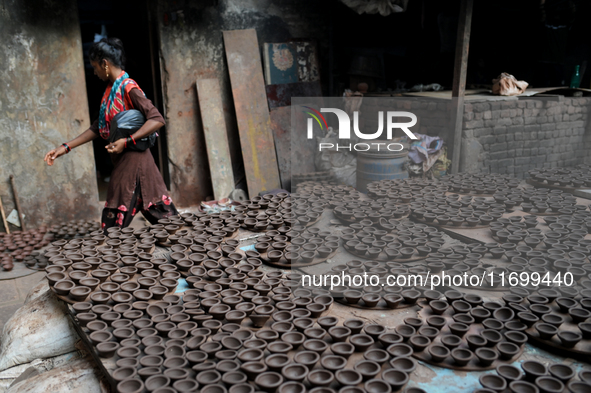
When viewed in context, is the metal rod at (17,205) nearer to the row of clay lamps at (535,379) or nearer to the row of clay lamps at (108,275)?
the row of clay lamps at (108,275)

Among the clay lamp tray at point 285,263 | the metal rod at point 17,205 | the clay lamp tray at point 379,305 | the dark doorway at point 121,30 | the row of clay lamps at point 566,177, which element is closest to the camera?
the clay lamp tray at point 379,305

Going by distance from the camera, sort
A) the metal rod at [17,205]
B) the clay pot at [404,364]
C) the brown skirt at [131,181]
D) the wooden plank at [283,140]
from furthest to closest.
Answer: the wooden plank at [283,140] < the metal rod at [17,205] < the brown skirt at [131,181] < the clay pot at [404,364]

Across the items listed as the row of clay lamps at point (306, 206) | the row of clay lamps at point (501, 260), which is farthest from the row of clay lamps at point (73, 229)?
the row of clay lamps at point (501, 260)

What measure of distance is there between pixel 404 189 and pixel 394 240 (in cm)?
115

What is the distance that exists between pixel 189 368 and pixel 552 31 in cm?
916

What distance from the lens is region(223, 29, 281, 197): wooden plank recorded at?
6125mm

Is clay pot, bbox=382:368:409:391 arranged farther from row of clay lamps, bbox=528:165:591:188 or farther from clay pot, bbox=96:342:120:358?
row of clay lamps, bbox=528:165:591:188

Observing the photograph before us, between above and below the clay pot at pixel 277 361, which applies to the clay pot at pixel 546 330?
above

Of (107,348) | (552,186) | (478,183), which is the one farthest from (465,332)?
(552,186)

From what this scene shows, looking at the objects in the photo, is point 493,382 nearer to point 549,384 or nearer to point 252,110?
point 549,384

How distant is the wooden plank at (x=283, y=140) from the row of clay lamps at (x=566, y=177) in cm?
319

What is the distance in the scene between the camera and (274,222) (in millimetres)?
3129

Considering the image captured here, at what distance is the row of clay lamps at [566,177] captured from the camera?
4.03 metres

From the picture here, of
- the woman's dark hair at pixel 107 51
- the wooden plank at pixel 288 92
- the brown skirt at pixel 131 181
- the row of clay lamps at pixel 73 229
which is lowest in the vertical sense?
the row of clay lamps at pixel 73 229
